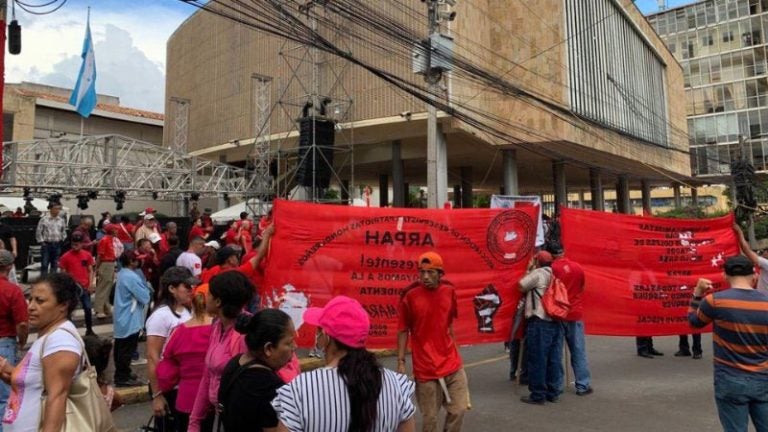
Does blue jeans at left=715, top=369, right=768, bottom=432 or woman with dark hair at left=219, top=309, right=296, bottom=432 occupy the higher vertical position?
woman with dark hair at left=219, top=309, right=296, bottom=432

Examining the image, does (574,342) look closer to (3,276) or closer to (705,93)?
(3,276)

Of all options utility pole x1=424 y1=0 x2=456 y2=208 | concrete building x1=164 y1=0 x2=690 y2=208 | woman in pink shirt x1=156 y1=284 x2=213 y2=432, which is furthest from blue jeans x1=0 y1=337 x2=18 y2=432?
concrete building x1=164 y1=0 x2=690 y2=208

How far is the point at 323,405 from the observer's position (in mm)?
1820

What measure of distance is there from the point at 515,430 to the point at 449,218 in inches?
85.5

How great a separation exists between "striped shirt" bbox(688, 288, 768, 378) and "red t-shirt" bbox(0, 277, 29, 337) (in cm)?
503

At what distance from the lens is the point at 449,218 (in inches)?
222

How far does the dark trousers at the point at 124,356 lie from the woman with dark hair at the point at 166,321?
2.38 m

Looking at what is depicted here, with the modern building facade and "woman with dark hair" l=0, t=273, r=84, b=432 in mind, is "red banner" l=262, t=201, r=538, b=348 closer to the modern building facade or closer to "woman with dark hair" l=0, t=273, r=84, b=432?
"woman with dark hair" l=0, t=273, r=84, b=432

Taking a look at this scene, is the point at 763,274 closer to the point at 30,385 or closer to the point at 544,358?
the point at 544,358

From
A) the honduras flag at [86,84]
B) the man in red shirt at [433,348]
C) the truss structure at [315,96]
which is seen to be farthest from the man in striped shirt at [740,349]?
the truss structure at [315,96]

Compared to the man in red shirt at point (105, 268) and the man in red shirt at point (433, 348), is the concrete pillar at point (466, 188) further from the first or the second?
the man in red shirt at point (433, 348)

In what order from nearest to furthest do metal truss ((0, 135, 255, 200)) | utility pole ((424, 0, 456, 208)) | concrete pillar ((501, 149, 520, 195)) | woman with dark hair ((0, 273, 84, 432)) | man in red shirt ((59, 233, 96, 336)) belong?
woman with dark hair ((0, 273, 84, 432)) → man in red shirt ((59, 233, 96, 336)) → utility pole ((424, 0, 456, 208)) → metal truss ((0, 135, 255, 200)) → concrete pillar ((501, 149, 520, 195))

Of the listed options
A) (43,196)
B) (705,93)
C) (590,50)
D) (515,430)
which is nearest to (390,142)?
(590,50)

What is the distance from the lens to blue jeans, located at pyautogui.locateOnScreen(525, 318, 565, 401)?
18.1 ft
